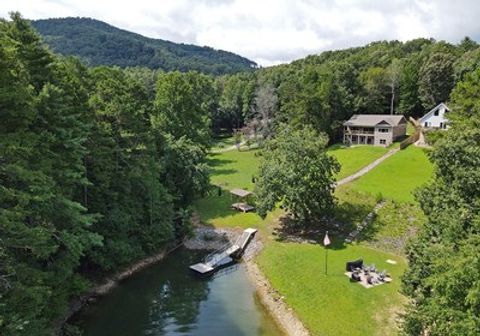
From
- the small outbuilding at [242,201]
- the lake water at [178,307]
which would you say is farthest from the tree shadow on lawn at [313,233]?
the lake water at [178,307]

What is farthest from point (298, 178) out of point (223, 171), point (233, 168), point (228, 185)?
point (233, 168)

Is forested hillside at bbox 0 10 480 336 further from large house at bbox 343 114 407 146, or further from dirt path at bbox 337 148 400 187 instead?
large house at bbox 343 114 407 146

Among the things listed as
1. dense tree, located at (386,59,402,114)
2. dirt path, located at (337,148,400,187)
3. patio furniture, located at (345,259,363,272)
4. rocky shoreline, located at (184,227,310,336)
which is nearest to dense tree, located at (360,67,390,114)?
dense tree, located at (386,59,402,114)

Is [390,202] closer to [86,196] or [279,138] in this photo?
[279,138]

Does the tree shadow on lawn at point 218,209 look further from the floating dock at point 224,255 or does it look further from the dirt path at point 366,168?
the dirt path at point 366,168

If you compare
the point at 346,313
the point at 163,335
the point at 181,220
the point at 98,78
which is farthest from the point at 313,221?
the point at 98,78

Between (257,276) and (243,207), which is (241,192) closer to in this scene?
(243,207)

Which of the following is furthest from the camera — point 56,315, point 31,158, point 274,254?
point 274,254
